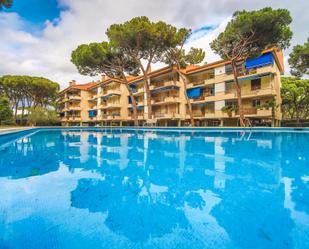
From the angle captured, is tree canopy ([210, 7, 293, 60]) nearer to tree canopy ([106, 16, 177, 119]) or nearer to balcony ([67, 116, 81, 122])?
tree canopy ([106, 16, 177, 119])

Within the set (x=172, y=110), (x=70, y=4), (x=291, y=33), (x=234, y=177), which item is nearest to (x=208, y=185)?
(x=234, y=177)

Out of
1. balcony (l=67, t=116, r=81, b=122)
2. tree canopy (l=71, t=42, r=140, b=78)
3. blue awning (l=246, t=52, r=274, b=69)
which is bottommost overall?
balcony (l=67, t=116, r=81, b=122)

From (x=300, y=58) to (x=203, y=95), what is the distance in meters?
11.3

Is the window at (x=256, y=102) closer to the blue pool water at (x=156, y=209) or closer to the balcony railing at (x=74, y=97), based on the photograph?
the blue pool water at (x=156, y=209)

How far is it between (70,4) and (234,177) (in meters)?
14.9

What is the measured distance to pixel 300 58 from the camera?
20000mm

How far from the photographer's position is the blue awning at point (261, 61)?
62.7 feet

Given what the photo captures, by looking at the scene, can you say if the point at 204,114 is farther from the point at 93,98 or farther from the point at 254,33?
the point at 93,98

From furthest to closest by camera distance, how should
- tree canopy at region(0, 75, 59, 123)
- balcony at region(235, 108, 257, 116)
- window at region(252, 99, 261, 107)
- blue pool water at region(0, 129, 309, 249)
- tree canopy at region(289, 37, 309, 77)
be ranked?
tree canopy at region(0, 75, 59, 123), window at region(252, 99, 261, 107), balcony at region(235, 108, 257, 116), tree canopy at region(289, 37, 309, 77), blue pool water at region(0, 129, 309, 249)

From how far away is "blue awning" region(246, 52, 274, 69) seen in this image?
19.1 m

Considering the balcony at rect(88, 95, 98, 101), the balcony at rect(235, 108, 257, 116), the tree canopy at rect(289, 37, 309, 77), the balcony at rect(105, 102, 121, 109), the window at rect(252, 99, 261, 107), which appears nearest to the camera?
the tree canopy at rect(289, 37, 309, 77)

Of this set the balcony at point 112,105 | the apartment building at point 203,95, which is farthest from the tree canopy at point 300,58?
the balcony at point 112,105

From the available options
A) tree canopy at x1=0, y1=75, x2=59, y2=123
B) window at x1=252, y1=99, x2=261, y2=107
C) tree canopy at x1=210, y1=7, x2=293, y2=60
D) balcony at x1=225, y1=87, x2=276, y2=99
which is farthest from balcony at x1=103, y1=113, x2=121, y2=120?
window at x1=252, y1=99, x2=261, y2=107

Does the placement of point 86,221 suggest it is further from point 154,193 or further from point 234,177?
point 234,177
